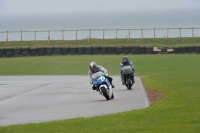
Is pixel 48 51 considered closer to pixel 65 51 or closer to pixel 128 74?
pixel 65 51

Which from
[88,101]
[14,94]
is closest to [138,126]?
[88,101]

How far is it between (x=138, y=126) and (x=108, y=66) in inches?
1313

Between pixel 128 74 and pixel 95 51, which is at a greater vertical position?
pixel 128 74


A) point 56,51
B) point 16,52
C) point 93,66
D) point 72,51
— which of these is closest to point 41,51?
point 56,51

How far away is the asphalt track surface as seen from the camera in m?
19.9

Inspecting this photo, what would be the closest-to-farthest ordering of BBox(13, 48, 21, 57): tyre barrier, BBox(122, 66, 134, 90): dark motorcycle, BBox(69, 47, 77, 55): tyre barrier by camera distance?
1. BBox(122, 66, 134, 90): dark motorcycle
2. BBox(13, 48, 21, 57): tyre barrier
3. BBox(69, 47, 77, 55): tyre barrier

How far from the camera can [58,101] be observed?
2472 cm

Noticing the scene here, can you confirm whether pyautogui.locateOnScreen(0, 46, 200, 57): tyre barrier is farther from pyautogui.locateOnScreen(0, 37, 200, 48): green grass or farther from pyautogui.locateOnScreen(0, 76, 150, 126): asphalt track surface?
pyautogui.locateOnScreen(0, 76, 150, 126): asphalt track surface

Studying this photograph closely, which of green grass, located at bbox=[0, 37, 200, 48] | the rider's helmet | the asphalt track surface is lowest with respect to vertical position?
the asphalt track surface

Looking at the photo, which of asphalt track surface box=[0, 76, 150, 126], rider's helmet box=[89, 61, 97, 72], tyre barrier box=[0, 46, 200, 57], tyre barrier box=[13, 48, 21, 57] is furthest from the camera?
tyre barrier box=[13, 48, 21, 57]

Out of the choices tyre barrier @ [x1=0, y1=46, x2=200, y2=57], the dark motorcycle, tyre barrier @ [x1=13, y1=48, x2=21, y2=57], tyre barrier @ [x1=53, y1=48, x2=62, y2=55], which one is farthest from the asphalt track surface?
tyre barrier @ [x1=53, y1=48, x2=62, y2=55]

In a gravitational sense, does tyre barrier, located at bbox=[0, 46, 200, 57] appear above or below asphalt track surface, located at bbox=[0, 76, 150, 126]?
above

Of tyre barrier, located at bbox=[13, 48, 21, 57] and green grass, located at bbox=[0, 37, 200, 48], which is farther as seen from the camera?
green grass, located at bbox=[0, 37, 200, 48]

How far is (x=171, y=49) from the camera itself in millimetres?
61438
